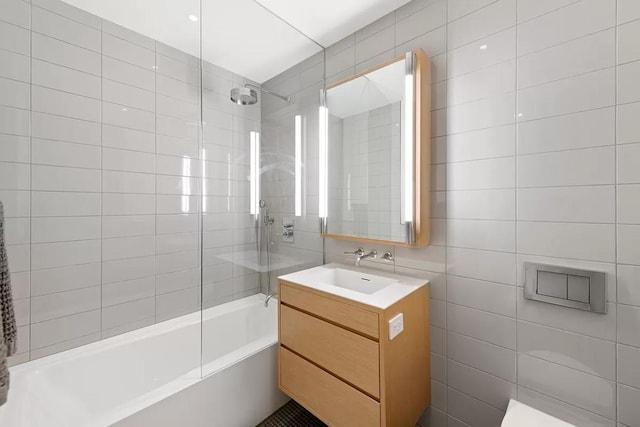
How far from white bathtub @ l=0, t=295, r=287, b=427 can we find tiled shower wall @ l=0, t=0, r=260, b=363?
0.43 ft

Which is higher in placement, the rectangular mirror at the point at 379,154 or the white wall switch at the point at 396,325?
the rectangular mirror at the point at 379,154

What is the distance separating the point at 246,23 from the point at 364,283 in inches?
72.5

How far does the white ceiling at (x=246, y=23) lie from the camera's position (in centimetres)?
163

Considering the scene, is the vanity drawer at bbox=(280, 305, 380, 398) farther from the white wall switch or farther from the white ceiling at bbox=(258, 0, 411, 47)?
the white ceiling at bbox=(258, 0, 411, 47)

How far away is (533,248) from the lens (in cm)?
118

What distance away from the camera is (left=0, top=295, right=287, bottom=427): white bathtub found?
1.27 m

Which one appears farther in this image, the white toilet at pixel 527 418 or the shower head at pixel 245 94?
the shower head at pixel 245 94

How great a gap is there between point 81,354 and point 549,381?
95.9 inches

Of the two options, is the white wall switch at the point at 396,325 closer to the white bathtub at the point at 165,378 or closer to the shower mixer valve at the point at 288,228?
the white bathtub at the point at 165,378

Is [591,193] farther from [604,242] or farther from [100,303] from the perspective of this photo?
[100,303]

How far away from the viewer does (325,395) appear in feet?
4.40

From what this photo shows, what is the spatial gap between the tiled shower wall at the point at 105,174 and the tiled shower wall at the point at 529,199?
1.34 metres

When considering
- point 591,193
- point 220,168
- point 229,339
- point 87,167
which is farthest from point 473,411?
point 87,167

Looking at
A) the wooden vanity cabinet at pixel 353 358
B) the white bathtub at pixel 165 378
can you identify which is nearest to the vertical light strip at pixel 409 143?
the wooden vanity cabinet at pixel 353 358
